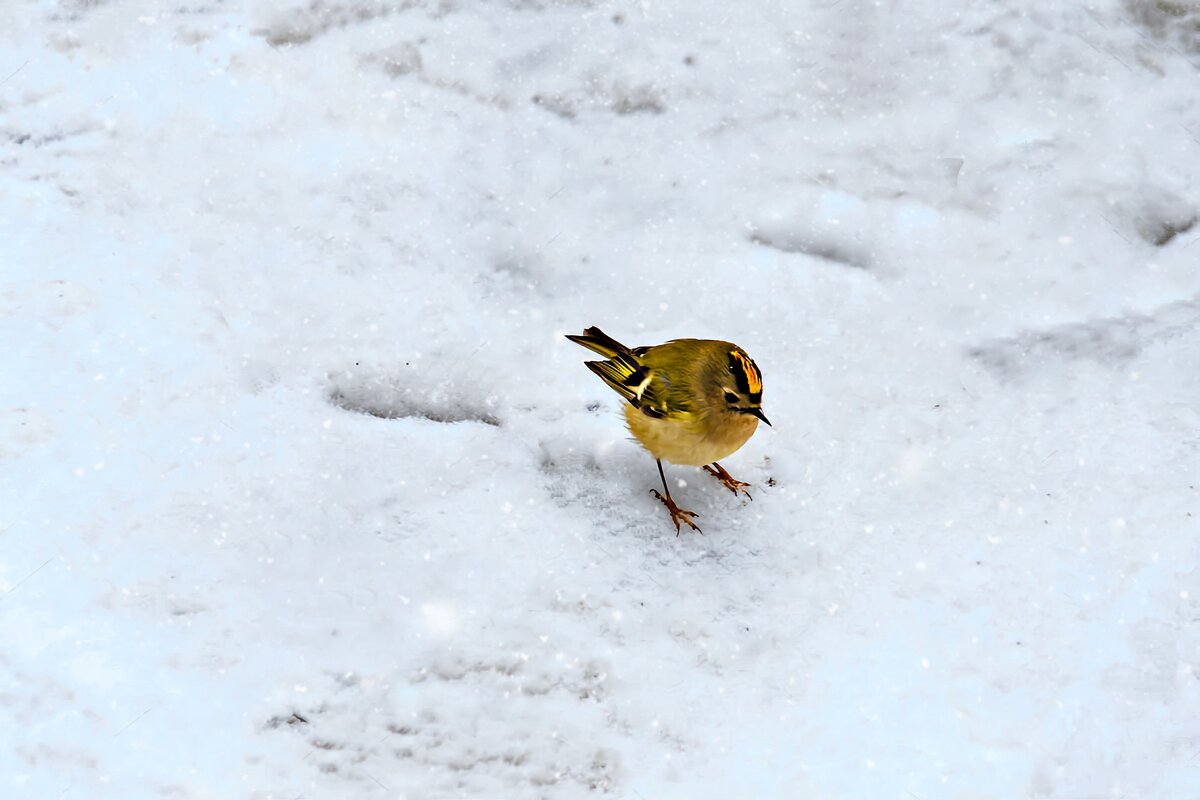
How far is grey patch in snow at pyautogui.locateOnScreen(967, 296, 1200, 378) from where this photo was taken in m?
4.88

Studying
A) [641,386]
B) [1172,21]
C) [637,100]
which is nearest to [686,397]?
[641,386]

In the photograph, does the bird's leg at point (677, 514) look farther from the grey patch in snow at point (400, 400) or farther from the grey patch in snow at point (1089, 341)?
the grey patch in snow at point (1089, 341)

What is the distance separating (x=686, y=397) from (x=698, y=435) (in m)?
0.17

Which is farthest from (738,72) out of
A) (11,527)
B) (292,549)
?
(11,527)

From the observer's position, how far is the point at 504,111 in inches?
217

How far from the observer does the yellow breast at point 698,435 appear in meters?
4.09

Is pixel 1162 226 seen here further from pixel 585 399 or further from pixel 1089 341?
pixel 585 399

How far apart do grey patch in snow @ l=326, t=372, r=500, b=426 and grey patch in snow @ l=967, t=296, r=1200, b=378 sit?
2535 millimetres

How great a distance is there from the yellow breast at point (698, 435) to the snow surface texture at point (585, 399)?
43cm

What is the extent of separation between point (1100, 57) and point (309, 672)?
538cm

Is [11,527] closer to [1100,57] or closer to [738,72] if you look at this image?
[738,72]

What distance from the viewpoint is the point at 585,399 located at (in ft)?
15.7

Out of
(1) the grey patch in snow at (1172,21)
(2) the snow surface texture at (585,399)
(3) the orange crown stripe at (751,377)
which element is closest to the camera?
(2) the snow surface texture at (585,399)

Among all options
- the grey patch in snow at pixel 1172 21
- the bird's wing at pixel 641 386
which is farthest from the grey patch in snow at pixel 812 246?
the grey patch in snow at pixel 1172 21
